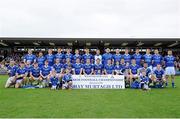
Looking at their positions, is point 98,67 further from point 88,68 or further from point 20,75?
point 20,75

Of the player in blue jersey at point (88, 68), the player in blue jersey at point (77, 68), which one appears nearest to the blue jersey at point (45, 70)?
the player in blue jersey at point (77, 68)

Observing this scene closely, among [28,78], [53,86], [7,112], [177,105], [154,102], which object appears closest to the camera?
[7,112]

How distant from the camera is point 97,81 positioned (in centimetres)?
1240

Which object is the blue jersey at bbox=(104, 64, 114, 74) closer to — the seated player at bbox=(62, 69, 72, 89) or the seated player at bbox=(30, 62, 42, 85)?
the seated player at bbox=(62, 69, 72, 89)

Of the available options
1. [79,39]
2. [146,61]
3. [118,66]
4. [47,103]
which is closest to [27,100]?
[47,103]

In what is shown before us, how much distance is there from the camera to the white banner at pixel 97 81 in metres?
12.4

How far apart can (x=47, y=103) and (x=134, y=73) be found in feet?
19.5

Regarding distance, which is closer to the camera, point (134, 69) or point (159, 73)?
point (159, 73)

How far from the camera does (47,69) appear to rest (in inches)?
516

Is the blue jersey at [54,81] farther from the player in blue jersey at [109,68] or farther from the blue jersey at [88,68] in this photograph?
the player in blue jersey at [109,68]

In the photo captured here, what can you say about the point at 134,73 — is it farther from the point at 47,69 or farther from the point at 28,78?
the point at 28,78

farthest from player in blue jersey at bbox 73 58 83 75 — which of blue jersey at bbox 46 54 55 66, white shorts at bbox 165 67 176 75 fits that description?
white shorts at bbox 165 67 176 75

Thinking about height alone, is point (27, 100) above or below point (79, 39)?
below

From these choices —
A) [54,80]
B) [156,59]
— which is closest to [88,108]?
[54,80]
